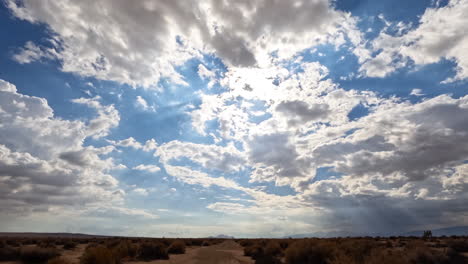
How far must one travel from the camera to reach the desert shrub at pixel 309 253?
1680 cm

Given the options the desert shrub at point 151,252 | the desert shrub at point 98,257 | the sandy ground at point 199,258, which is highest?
the desert shrub at point 98,257

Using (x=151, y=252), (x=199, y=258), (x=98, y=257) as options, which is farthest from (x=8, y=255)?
(x=199, y=258)

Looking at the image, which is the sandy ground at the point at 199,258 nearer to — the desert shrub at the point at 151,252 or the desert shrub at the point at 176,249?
the desert shrub at the point at 151,252

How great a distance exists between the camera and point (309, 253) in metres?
17.4

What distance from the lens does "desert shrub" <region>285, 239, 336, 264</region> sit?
16797 mm

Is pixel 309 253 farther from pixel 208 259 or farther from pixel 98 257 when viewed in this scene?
pixel 98 257

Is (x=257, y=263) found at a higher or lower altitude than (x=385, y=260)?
lower

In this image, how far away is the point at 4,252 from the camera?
2012 cm

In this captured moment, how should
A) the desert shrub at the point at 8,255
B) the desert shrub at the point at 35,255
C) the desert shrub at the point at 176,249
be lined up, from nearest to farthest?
the desert shrub at the point at 35,255
the desert shrub at the point at 8,255
the desert shrub at the point at 176,249

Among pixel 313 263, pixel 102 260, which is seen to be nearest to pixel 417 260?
pixel 313 263

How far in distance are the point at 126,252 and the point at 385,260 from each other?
19189 millimetres

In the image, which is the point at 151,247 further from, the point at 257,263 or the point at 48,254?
the point at 257,263

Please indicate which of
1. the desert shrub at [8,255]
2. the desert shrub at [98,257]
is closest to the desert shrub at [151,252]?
the desert shrub at [98,257]

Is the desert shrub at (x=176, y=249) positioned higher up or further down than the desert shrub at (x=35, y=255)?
further down
